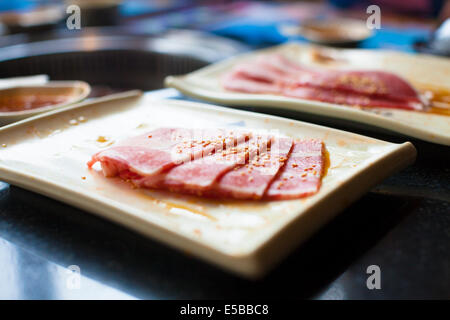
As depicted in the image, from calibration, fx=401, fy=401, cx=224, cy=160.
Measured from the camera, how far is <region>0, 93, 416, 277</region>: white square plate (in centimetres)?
82

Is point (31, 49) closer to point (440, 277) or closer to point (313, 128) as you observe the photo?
point (313, 128)

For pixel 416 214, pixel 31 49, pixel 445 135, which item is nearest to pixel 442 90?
pixel 445 135

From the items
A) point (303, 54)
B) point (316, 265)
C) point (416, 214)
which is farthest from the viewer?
point (303, 54)

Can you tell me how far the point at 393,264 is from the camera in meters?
0.92

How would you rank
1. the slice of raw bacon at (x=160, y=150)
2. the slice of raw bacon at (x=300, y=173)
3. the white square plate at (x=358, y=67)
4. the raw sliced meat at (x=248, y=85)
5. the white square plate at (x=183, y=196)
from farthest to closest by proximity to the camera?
1. the raw sliced meat at (x=248, y=85)
2. the white square plate at (x=358, y=67)
3. the slice of raw bacon at (x=160, y=150)
4. the slice of raw bacon at (x=300, y=173)
5. the white square plate at (x=183, y=196)

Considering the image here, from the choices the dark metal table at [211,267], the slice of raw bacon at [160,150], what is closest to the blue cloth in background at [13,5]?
the slice of raw bacon at [160,150]

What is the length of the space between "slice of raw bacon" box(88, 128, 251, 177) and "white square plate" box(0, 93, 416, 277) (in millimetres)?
47

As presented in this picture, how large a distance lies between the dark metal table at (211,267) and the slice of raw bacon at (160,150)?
0.16 m

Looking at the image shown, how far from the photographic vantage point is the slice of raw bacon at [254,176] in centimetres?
101

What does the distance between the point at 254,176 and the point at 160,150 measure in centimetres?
30

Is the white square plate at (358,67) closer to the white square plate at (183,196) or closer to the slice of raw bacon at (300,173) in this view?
the white square plate at (183,196)

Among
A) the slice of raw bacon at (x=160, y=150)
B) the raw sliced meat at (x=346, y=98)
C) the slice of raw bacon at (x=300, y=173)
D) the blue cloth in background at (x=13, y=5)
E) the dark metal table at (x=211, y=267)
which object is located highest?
the blue cloth in background at (x=13, y=5)
